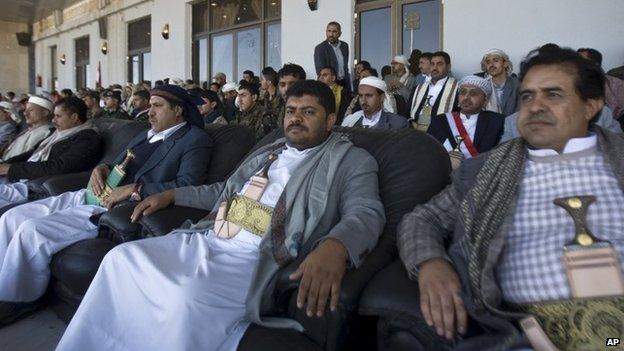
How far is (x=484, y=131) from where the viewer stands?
345 cm

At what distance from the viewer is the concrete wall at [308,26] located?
23.3 feet

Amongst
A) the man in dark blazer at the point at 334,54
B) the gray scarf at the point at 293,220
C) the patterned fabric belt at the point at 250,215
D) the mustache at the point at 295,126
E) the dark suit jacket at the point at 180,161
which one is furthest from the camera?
the man in dark blazer at the point at 334,54

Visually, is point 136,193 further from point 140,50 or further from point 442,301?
point 140,50

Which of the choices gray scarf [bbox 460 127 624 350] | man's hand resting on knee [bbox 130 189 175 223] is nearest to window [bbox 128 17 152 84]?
man's hand resting on knee [bbox 130 189 175 223]

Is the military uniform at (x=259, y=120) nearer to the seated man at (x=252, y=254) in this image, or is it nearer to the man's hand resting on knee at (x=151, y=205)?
the man's hand resting on knee at (x=151, y=205)

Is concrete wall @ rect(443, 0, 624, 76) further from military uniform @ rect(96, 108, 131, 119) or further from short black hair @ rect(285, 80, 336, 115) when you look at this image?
military uniform @ rect(96, 108, 131, 119)

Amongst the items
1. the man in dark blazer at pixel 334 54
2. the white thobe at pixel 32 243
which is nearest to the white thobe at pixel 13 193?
the white thobe at pixel 32 243

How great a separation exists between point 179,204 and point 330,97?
95cm

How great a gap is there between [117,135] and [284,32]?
195 inches

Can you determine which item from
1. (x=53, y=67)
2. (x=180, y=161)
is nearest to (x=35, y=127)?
(x=180, y=161)

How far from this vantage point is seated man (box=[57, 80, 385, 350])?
158 cm

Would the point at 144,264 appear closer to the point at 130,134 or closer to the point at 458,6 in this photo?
the point at 130,134

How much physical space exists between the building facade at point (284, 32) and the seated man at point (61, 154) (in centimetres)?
427

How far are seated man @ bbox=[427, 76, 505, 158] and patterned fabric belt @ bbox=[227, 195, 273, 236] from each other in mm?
1828
